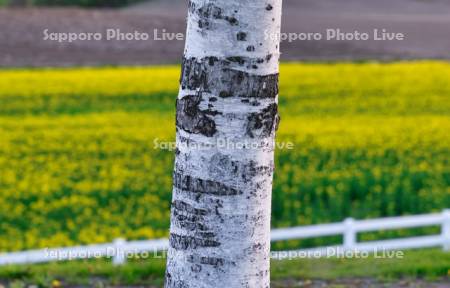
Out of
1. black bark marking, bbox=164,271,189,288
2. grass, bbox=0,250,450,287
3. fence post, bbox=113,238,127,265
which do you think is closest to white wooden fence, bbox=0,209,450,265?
fence post, bbox=113,238,127,265

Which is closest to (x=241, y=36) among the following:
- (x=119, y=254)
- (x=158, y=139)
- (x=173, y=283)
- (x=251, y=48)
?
(x=251, y=48)

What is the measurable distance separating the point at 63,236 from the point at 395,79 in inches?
698

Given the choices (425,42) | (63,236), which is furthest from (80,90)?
(425,42)

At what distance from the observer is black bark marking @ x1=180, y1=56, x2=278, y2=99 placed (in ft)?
10.4

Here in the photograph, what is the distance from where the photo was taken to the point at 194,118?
3.21 meters

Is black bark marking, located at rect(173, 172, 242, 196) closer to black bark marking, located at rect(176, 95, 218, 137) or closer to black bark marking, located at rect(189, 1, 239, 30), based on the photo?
black bark marking, located at rect(176, 95, 218, 137)

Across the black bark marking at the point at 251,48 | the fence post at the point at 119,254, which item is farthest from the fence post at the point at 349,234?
the black bark marking at the point at 251,48

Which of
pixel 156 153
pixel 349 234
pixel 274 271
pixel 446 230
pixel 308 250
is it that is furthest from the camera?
pixel 156 153

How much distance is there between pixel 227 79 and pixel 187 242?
0.65 meters

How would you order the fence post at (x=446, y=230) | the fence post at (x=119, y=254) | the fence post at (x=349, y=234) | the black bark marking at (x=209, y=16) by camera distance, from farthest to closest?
1. the fence post at (x=446, y=230)
2. the fence post at (x=349, y=234)
3. the fence post at (x=119, y=254)
4. the black bark marking at (x=209, y=16)

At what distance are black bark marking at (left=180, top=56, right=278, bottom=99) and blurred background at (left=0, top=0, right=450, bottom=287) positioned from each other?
4291mm

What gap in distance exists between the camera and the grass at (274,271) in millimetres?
7441

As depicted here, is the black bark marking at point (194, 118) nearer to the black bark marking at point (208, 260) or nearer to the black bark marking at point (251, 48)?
the black bark marking at point (251, 48)

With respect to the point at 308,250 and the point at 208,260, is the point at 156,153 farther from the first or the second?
the point at 208,260
